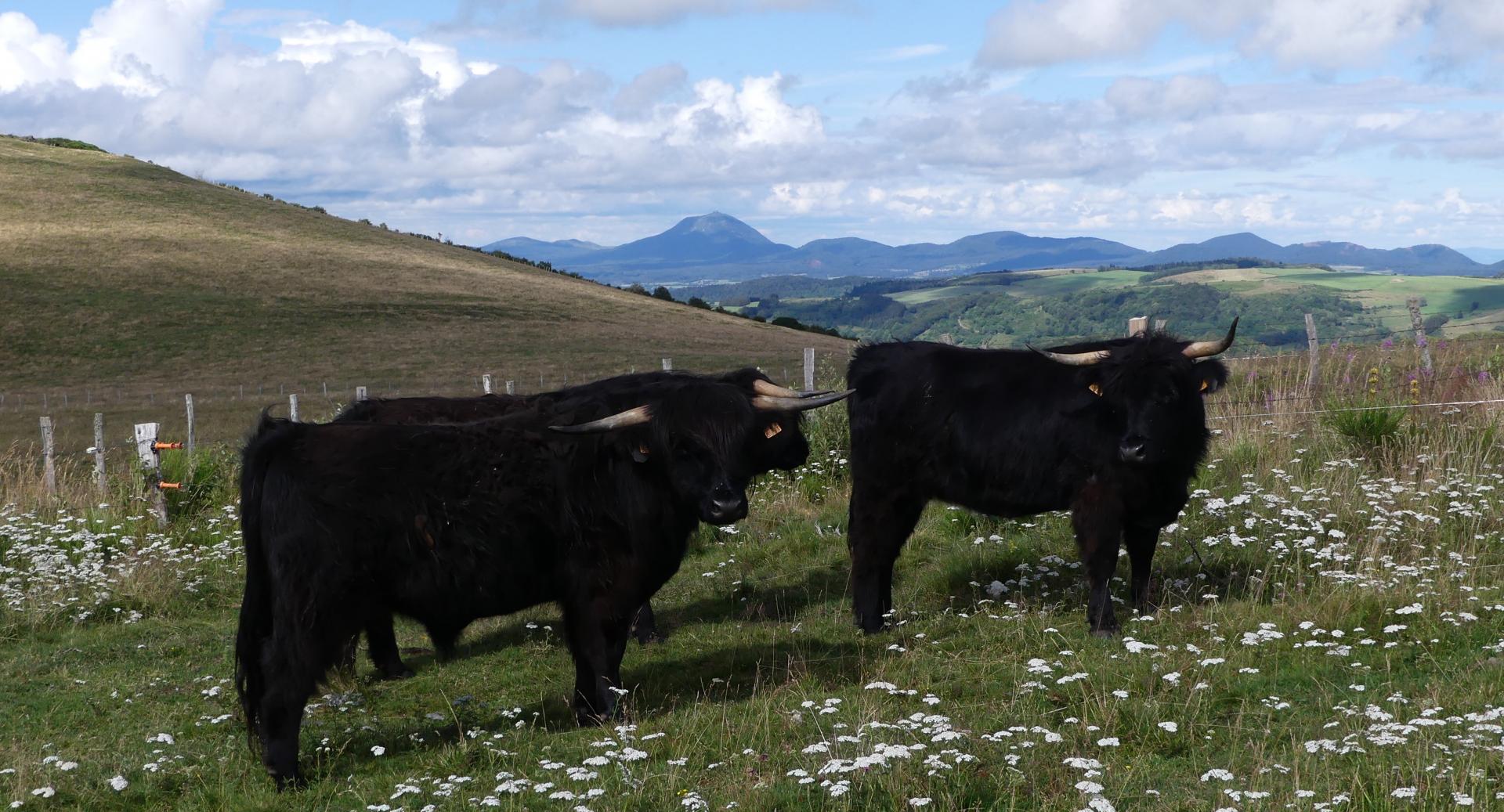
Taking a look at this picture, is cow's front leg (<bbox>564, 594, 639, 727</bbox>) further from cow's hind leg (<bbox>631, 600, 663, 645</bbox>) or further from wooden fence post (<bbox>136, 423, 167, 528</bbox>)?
wooden fence post (<bbox>136, 423, 167, 528</bbox>)

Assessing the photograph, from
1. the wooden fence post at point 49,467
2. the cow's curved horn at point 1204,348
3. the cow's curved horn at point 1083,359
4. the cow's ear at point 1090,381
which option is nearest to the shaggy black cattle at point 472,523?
the cow's curved horn at point 1083,359

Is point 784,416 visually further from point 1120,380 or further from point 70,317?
point 70,317

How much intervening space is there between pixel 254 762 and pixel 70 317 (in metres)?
52.9

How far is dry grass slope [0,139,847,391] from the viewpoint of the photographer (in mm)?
48594

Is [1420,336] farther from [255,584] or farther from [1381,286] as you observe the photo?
[1381,286]

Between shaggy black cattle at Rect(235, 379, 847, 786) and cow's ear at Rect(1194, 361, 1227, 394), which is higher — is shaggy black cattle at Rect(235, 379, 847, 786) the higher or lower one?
the lower one

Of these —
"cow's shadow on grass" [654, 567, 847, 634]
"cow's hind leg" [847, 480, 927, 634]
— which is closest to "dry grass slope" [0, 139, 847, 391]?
"cow's shadow on grass" [654, 567, 847, 634]

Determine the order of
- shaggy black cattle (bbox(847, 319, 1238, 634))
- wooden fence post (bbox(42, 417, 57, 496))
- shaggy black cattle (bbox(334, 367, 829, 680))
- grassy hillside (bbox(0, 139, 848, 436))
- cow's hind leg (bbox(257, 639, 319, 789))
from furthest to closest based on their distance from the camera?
grassy hillside (bbox(0, 139, 848, 436)), wooden fence post (bbox(42, 417, 57, 496)), shaggy black cattle (bbox(847, 319, 1238, 634)), shaggy black cattle (bbox(334, 367, 829, 680)), cow's hind leg (bbox(257, 639, 319, 789))

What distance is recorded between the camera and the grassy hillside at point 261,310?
4734 cm

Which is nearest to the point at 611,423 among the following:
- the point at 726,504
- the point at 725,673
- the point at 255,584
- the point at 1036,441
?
the point at 726,504

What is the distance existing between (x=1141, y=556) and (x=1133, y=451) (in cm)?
94

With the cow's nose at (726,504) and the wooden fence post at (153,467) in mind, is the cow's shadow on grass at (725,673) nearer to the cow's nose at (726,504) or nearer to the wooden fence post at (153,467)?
the cow's nose at (726,504)

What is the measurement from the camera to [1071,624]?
26.8ft

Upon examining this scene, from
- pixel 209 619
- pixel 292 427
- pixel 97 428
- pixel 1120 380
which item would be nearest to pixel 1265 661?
pixel 1120 380
